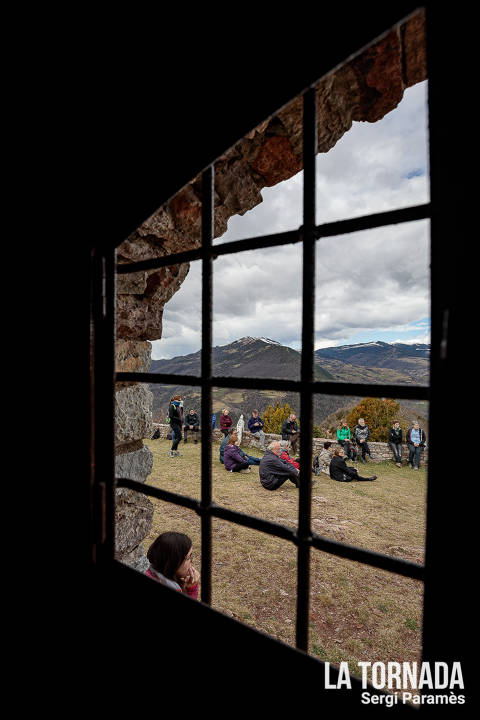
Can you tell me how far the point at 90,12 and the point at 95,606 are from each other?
1565 millimetres

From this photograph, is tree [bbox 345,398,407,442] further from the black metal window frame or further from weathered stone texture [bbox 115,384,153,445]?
the black metal window frame

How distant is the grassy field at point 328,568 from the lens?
2732 millimetres

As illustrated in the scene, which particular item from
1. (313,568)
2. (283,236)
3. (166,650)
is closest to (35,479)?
(166,650)

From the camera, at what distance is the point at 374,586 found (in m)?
3.47

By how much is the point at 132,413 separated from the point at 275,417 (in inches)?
441

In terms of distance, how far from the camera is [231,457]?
7.09 m

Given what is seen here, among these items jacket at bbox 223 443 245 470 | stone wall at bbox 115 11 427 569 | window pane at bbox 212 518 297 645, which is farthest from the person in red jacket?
stone wall at bbox 115 11 427 569

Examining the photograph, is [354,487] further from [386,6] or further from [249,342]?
[249,342]

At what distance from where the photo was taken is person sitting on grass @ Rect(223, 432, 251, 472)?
23.1 ft

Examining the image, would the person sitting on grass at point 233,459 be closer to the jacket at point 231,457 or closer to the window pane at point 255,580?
the jacket at point 231,457

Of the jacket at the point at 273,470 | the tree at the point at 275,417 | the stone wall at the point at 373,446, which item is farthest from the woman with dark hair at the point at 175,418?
the tree at the point at 275,417

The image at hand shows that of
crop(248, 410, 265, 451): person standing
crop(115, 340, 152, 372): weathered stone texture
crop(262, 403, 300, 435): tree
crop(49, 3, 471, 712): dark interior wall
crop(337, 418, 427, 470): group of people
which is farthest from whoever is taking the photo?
crop(262, 403, 300, 435): tree

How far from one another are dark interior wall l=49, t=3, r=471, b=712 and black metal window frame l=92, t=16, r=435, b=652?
2.8 inches

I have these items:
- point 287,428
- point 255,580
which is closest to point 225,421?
point 287,428
